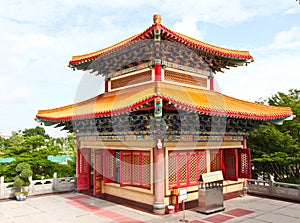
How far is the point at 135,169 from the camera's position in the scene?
1281 centimetres

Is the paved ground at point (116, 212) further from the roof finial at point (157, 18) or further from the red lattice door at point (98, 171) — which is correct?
the roof finial at point (157, 18)

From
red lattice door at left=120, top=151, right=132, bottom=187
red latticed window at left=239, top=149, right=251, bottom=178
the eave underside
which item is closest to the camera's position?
the eave underside

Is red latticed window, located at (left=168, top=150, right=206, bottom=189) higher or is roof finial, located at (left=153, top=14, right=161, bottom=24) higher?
roof finial, located at (left=153, top=14, right=161, bottom=24)

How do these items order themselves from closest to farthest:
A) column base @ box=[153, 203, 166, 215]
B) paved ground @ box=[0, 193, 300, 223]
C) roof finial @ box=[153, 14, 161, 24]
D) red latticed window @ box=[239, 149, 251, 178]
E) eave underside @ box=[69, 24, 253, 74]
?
paved ground @ box=[0, 193, 300, 223], column base @ box=[153, 203, 166, 215], roof finial @ box=[153, 14, 161, 24], eave underside @ box=[69, 24, 253, 74], red latticed window @ box=[239, 149, 251, 178]

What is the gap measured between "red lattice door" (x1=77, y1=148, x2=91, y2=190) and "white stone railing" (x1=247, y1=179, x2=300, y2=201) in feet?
30.1

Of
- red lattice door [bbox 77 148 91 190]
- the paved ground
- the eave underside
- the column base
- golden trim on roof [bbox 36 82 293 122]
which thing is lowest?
the paved ground

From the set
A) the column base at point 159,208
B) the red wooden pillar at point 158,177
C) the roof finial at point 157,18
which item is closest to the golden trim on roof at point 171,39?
the roof finial at point 157,18

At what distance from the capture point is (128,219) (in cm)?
1066

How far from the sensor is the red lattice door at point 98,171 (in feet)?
48.2

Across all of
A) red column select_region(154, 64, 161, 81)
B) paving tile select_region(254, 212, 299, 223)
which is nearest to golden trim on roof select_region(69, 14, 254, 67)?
red column select_region(154, 64, 161, 81)

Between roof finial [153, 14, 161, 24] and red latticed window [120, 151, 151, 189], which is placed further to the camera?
red latticed window [120, 151, 151, 189]

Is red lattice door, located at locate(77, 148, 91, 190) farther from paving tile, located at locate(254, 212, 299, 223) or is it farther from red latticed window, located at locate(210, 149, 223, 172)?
paving tile, located at locate(254, 212, 299, 223)

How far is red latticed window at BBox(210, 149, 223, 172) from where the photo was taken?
13614 mm

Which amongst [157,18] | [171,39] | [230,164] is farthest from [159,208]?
[157,18]
